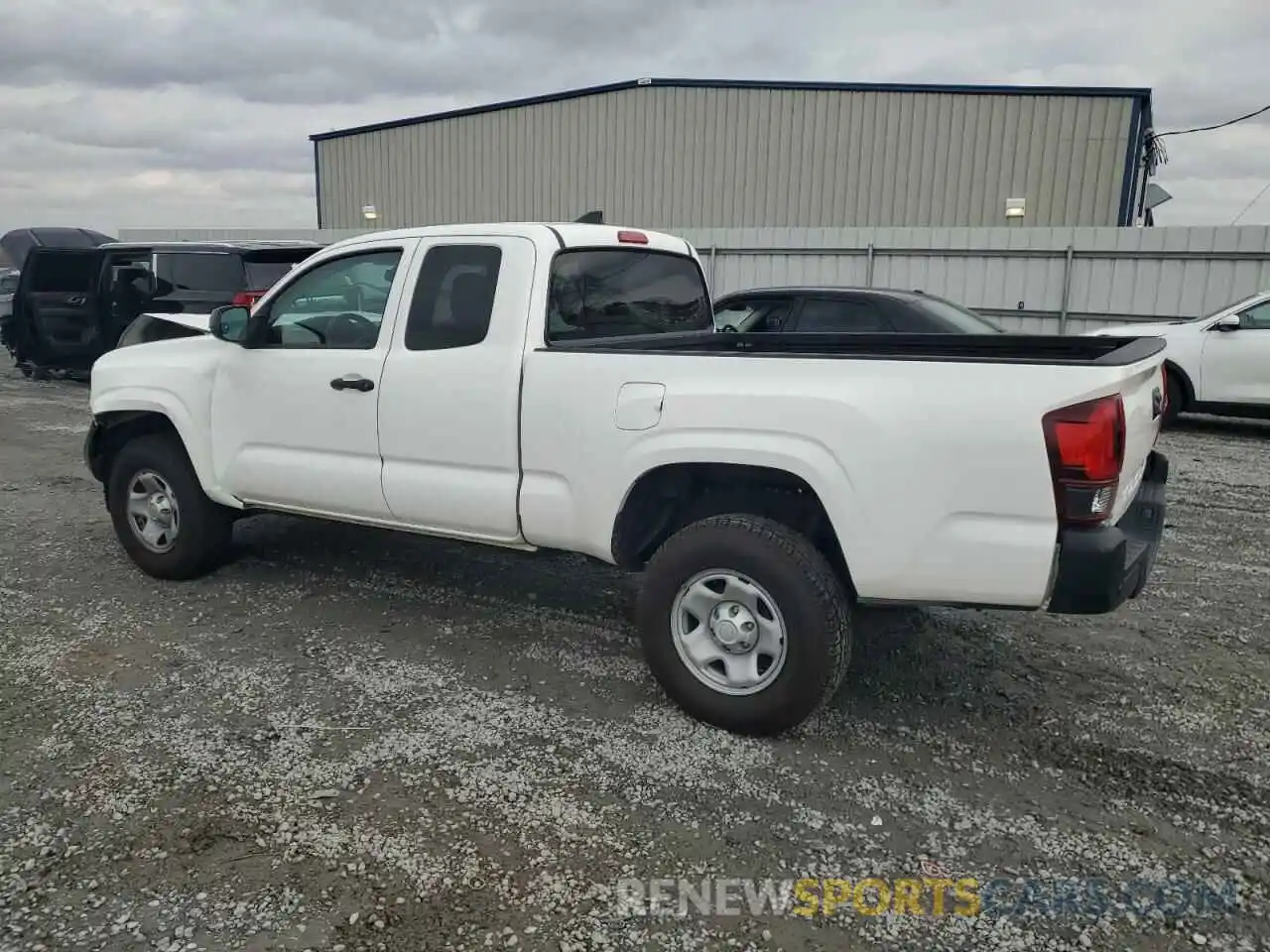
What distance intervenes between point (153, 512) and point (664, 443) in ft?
10.5

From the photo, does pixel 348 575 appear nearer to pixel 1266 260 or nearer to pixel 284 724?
pixel 284 724

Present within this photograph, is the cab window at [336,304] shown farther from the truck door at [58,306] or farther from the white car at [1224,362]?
the truck door at [58,306]

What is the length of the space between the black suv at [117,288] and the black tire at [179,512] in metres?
4.38

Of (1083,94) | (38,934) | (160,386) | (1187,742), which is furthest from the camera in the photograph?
(1083,94)

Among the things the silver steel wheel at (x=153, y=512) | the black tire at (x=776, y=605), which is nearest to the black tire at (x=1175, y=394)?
the black tire at (x=776, y=605)

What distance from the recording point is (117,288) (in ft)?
40.9

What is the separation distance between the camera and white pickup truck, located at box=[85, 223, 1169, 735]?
2.99m

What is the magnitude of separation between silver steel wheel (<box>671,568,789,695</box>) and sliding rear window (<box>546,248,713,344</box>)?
4.06 feet

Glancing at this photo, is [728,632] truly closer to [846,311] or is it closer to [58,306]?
[846,311]

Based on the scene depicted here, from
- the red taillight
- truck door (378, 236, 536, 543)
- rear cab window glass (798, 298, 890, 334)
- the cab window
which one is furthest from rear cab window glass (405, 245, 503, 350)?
rear cab window glass (798, 298, 890, 334)

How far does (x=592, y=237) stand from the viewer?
4379mm

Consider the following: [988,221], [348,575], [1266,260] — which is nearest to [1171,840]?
[348,575]

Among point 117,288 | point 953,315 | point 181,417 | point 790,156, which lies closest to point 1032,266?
point 953,315

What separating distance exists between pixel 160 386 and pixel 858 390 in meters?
3.70
